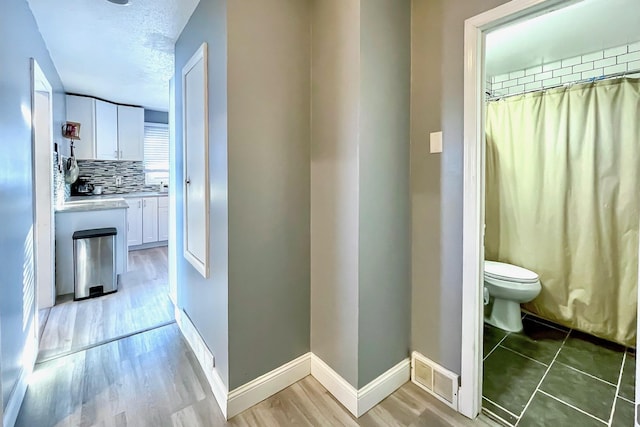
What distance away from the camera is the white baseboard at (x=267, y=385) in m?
1.58

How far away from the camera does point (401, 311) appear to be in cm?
177

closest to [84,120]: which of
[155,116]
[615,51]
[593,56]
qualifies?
[155,116]

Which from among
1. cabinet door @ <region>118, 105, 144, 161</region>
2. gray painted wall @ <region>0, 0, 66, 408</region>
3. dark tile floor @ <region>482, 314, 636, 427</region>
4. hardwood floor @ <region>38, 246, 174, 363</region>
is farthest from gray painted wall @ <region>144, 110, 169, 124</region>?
dark tile floor @ <region>482, 314, 636, 427</region>

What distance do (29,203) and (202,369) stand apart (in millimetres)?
1610

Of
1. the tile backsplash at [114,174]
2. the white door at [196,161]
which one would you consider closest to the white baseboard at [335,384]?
the white door at [196,161]

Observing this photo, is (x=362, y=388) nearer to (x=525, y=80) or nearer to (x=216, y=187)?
(x=216, y=187)

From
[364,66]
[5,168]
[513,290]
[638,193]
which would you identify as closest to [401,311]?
[513,290]

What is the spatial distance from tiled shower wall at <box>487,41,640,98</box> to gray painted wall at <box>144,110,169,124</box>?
518 cm

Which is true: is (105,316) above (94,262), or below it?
below

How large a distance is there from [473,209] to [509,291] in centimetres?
129

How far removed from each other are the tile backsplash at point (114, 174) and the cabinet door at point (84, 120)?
0.43m

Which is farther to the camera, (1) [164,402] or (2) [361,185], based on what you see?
(1) [164,402]

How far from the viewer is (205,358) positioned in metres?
1.88

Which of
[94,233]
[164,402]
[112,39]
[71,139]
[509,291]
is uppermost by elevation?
[112,39]
